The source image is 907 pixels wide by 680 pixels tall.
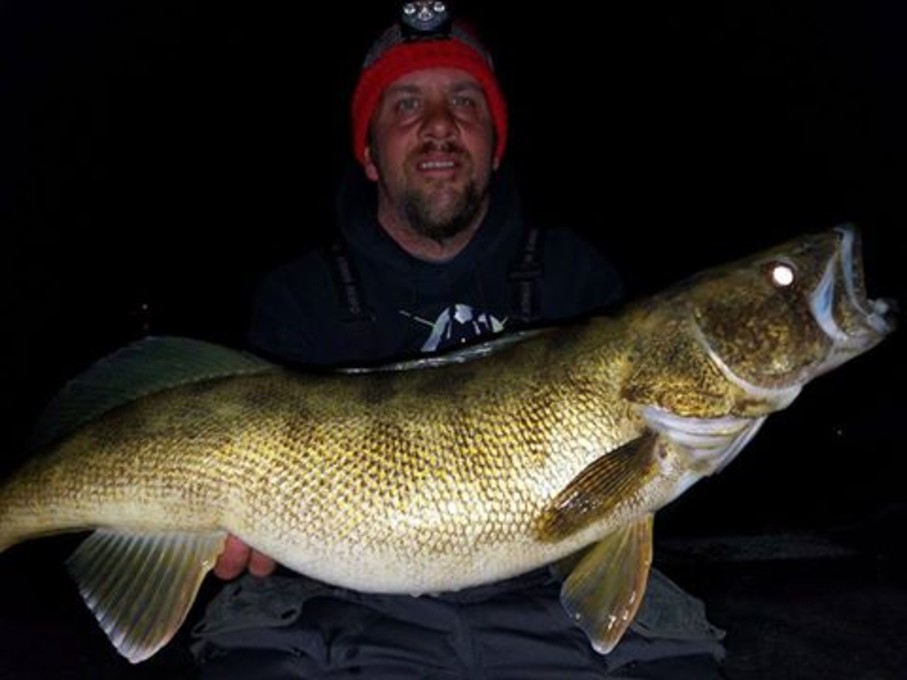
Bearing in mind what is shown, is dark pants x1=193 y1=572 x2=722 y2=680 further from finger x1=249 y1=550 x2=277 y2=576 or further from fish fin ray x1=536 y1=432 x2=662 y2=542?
fish fin ray x1=536 y1=432 x2=662 y2=542

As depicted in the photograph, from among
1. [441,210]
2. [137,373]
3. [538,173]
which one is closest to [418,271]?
[441,210]

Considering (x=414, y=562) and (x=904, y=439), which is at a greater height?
(x=414, y=562)

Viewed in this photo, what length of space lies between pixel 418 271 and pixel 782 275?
1.46 metres

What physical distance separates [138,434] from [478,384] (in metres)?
0.91

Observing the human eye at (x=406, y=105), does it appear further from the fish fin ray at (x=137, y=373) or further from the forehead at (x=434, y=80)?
the fish fin ray at (x=137, y=373)

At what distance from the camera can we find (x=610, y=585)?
2.34 meters

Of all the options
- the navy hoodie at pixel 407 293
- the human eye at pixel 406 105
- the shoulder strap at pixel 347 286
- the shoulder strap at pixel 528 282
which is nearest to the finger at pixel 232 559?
the navy hoodie at pixel 407 293

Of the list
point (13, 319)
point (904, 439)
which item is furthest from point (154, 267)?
point (904, 439)

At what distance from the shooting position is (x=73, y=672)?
11.7ft

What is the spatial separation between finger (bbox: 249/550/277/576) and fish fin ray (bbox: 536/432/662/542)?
874 mm

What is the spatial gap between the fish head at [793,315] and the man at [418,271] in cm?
80

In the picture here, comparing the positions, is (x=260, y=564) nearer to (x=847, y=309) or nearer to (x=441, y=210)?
(x=441, y=210)

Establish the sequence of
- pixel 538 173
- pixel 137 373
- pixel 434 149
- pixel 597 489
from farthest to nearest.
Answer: pixel 538 173, pixel 434 149, pixel 137 373, pixel 597 489

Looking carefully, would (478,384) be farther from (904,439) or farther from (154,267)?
(154,267)
